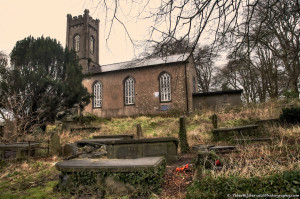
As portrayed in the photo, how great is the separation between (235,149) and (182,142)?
203 cm

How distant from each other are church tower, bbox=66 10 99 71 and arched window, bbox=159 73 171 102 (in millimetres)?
14818

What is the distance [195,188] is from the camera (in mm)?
3168

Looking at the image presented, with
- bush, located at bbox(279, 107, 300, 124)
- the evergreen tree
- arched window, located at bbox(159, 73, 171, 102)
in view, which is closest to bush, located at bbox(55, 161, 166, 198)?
bush, located at bbox(279, 107, 300, 124)

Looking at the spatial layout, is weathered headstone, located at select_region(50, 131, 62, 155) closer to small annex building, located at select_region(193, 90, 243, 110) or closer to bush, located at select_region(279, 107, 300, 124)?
bush, located at select_region(279, 107, 300, 124)

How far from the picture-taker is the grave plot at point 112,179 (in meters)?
3.92

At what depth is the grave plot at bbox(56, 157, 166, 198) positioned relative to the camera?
3.92 m

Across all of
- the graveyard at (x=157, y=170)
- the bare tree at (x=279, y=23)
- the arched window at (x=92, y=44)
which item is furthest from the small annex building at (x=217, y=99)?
the arched window at (x=92, y=44)

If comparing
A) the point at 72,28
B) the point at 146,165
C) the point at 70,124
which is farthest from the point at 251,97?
the point at 72,28

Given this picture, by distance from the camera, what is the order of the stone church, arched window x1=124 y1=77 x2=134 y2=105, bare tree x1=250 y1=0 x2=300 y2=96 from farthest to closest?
arched window x1=124 y1=77 x2=134 y2=105 < the stone church < bare tree x1=250 y1=0 x2=300 y2=96

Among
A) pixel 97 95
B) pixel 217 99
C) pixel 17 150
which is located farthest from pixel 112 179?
pixel 97 95

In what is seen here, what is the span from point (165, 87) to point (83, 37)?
18495mm

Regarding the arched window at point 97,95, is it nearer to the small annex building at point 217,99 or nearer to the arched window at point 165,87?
the arched window at point 165,87

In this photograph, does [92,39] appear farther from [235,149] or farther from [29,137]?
[235,149]

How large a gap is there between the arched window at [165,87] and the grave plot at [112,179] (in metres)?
18.9
